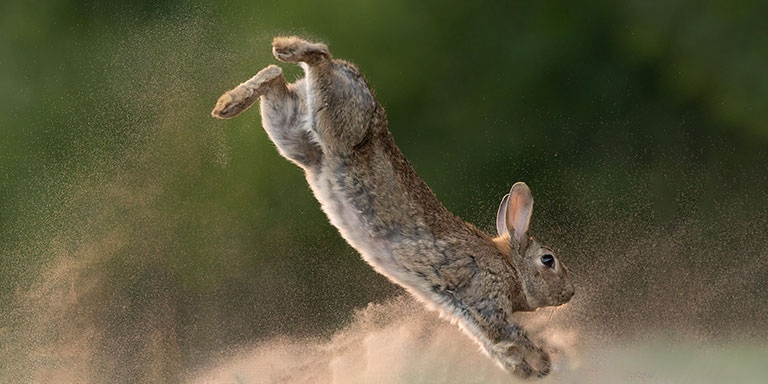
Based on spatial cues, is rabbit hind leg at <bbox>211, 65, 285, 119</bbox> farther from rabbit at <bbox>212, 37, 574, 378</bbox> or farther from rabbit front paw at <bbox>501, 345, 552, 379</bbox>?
rabbit front paw at <bbox>501, 345, 552, 379</bbox>

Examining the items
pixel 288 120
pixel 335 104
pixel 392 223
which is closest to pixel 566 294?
pixel 392 223

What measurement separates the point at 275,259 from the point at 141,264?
1.14 metres

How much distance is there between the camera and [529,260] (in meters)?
5.09

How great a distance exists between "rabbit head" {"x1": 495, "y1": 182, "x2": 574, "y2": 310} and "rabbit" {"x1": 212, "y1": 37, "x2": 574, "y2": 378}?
26 cm

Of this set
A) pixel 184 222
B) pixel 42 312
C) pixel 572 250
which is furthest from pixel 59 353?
pixel 572 250

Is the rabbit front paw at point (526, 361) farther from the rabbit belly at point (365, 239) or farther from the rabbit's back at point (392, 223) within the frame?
the rabbit belly at point (365, 239)

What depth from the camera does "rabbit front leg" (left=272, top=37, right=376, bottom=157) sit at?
179 inches

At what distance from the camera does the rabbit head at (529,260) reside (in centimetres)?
505

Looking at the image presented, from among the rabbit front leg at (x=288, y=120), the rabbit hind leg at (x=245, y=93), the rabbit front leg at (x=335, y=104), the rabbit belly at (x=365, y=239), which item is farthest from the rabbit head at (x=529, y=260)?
the rabbit hind leg at (x=245, y=93)

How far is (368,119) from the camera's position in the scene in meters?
4.69

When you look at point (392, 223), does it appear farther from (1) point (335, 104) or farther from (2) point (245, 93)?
(2) point (245, 93)

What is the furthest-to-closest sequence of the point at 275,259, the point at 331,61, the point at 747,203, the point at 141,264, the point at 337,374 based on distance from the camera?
the point at 747,203 < the point at 275,259 < the point at 141,264 < the point at 337,374 < the point at 331,61

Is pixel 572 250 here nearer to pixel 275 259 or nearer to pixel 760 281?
pixel 760 281

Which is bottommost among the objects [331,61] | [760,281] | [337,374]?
[760,281]
